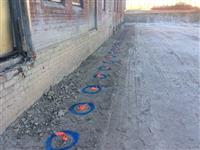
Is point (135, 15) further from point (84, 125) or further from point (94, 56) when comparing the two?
point (84, 125)

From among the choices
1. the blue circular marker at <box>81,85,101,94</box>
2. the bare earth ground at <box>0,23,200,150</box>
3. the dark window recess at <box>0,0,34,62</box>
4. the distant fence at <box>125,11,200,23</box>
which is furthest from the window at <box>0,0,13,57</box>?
the distant fence at <box>125,11,200,23</box>

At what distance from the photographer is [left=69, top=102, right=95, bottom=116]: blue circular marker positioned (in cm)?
371

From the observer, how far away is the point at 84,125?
3293 millimetres

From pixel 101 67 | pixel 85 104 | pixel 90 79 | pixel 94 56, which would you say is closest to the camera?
pixel 85 104

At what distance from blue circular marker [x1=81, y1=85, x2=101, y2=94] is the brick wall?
2.33 feet

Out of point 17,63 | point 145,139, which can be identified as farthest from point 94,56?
point 145,139

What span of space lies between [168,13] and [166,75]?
30.8 metres

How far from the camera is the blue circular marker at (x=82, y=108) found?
3.71 meters

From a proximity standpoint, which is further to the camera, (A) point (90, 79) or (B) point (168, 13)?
(B) point (168, 13)

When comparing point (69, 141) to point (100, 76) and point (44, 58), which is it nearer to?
point (44, 58)

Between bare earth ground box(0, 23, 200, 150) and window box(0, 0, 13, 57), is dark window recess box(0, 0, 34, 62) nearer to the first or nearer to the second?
window box(0, 0, 13, 57)

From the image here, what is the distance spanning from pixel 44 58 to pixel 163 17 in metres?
32.9

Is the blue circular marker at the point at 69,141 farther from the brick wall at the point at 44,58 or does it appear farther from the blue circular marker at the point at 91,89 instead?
the blue circular marker at the point at 91,89

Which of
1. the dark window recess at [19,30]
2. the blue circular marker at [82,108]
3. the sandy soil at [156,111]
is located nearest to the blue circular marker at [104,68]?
the sandy soil at [156,111]
